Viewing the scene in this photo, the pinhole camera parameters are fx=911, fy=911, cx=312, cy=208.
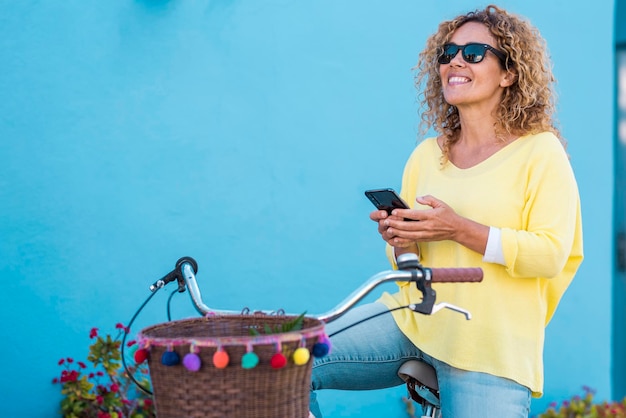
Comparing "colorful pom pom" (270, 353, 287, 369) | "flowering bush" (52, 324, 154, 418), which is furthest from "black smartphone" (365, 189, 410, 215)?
"flowering bush" (52, 324, 154, 418)

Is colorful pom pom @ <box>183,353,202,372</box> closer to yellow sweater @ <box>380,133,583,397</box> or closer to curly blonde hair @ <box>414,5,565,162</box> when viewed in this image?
yellow sweater @ <box>380,133,583,397</box>

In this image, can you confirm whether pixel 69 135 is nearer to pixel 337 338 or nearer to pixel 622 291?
pixel 337 338

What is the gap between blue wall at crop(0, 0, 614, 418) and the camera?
13.7 feet

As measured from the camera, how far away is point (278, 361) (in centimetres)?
200

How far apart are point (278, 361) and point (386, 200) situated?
0.83 m

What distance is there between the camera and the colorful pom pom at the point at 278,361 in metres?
2.00

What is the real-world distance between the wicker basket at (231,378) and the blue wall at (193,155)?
2204 mm

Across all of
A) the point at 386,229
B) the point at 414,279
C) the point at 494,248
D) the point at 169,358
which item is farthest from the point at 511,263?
the point at 169,358

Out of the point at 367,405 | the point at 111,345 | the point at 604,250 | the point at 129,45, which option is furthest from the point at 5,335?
the point at 604,250

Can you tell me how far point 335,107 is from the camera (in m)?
4.67

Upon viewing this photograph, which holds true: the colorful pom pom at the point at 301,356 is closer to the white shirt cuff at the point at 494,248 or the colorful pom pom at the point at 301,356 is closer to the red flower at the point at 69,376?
the white shirt cuff at the point at 494,248

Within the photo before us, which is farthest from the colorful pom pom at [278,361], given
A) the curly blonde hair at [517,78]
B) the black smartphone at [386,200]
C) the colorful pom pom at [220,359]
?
the curly blonde hair at [517,78]

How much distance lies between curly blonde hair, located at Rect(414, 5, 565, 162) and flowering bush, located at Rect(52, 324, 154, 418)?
6.16ft

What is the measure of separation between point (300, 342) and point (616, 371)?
411cm
